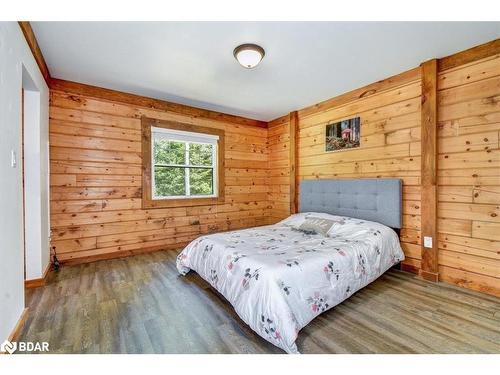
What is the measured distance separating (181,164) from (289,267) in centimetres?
290

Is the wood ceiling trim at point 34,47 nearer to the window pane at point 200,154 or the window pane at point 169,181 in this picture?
the window pane at point 169,181

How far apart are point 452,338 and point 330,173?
2.43 m

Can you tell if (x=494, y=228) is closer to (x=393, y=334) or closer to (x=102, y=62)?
(x=393, y=334)

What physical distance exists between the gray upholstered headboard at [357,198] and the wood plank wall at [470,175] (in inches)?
17.6

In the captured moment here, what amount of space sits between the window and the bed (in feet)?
4.75

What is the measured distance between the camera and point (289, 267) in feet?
5.61

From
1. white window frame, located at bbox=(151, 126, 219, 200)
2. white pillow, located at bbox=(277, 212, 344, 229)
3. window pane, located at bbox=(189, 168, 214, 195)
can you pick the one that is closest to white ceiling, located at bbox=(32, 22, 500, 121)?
white window frame, located at bbox=(151, 126, 219, 200)

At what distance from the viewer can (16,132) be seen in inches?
67.9

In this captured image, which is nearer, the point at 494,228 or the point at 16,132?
the point at 16,132

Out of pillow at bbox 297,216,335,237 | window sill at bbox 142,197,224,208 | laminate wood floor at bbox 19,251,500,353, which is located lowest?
laminate wood floor at bbox 19,251,500,353

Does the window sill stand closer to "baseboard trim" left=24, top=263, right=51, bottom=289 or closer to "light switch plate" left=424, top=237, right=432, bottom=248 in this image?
"baseboard trim" left=24, top=263, right=51, bottom=289

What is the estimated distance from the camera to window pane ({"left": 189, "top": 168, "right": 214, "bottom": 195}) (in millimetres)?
4105

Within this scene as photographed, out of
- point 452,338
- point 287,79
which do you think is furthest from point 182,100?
point 452,338
